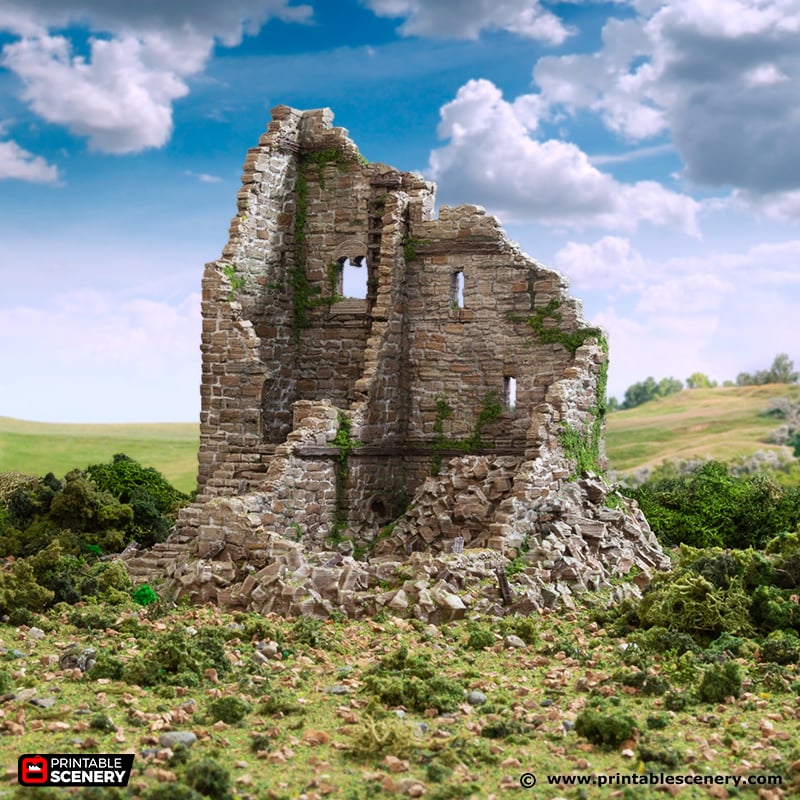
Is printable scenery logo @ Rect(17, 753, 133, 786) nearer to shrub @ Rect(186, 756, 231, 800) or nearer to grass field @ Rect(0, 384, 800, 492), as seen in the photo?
shrub @ Rect(186, 756, 231, 800)

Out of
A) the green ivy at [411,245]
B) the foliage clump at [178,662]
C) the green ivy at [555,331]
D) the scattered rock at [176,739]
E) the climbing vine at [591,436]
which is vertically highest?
the green ivy at [411,245]

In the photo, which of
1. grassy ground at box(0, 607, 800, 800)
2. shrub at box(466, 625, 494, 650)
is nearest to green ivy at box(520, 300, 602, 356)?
grassy ground at box(0, 607, 800, 800)

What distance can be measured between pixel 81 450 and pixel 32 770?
30449 millimetres

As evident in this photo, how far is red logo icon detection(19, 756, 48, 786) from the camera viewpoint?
10180 millimetres

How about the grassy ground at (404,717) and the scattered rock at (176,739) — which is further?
the scattered rock at (176,739)

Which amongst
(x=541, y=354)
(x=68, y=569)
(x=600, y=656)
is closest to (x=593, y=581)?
(x=600, y=656)

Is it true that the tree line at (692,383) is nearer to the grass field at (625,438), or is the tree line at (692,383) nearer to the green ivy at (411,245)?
the grass field at (625,438)

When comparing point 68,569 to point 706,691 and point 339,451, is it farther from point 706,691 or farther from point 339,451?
point 706,691

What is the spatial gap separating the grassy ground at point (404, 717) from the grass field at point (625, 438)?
67.8 ft

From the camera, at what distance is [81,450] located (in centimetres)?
3981

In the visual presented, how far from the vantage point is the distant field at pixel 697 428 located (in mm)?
47344

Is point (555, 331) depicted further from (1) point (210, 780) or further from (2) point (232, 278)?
(1) point (210, 780)

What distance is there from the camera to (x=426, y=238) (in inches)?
883

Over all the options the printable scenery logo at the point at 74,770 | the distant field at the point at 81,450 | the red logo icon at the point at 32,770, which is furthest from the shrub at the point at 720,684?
the distant field at the point at 81,450
